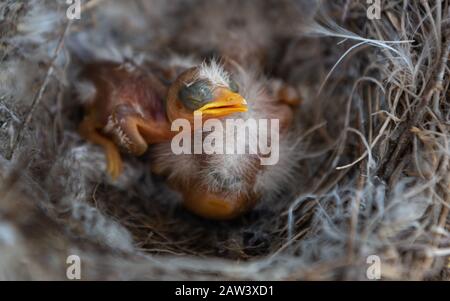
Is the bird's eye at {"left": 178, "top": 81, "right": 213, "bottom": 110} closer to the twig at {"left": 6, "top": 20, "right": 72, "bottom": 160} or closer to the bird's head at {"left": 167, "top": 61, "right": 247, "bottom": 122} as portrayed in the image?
the bird's head at {"left": 167, "top": 61, "right": 247, "bottom": 122}

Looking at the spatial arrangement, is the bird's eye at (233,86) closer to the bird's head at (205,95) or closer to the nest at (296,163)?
the bird's head at (205,95)

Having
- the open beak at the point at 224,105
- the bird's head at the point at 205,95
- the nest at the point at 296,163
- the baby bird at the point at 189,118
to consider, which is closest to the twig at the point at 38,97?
the nest at the point at 296,163

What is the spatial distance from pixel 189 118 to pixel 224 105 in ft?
0.49

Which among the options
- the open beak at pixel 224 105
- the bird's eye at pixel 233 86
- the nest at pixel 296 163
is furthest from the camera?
the bird's eye at pixel 233 86

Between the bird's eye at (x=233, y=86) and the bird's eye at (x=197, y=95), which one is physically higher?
the bird's eye at (x=233, y=86)

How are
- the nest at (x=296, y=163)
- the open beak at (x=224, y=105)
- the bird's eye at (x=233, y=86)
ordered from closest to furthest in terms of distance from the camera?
the nest at (x=296, y=163), the open beak at (x=224, y=105), the bird's eye at (x=233, y=86)

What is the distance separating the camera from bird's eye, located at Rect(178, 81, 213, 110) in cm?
156

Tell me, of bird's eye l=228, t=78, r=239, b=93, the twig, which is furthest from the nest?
bird's eye l=228, t=78, r=239, b=93

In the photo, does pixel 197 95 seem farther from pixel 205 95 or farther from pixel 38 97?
pixel 38 97

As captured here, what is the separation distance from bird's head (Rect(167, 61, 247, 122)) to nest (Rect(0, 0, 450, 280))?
0.38 metres

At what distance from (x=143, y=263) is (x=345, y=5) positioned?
123cm

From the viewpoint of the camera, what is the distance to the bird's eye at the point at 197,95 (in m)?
1.56

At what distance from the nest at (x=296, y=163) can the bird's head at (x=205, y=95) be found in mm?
381

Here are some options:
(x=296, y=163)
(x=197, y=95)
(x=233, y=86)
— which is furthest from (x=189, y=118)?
(x=296, y=163)
